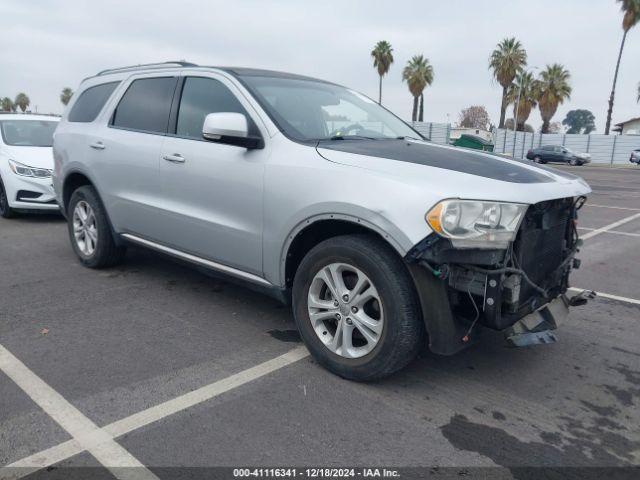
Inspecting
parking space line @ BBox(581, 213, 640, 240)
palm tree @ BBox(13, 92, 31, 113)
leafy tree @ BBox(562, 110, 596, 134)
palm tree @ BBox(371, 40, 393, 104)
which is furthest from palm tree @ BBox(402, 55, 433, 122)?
leafy tree @ BBox(562, 110, 596, 134)

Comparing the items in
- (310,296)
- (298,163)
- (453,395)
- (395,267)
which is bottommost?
(453,395)

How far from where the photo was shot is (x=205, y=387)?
3.16 metres

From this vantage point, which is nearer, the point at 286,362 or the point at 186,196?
the point at 286,362

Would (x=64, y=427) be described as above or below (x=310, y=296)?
below

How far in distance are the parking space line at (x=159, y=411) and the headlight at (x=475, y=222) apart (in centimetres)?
139

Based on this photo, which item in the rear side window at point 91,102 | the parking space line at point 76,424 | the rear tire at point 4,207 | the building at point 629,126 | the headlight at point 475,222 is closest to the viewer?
the parking space line at point 76,424

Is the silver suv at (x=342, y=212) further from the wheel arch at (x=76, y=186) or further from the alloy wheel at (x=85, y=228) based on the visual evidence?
the alloy wheel at (x=85, y=228)

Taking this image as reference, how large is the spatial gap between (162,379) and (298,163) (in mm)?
1510

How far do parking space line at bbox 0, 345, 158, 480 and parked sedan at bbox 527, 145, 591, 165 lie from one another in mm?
40175

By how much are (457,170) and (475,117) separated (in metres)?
84.7

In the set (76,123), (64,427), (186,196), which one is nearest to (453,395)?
(64,427)

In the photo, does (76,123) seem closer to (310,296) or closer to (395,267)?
(310,296)

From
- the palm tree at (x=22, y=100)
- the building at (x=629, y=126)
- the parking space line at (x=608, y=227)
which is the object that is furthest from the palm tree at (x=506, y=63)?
the palm tree at (x=22, y=100)

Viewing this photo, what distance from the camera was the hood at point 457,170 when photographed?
2.86 metres
